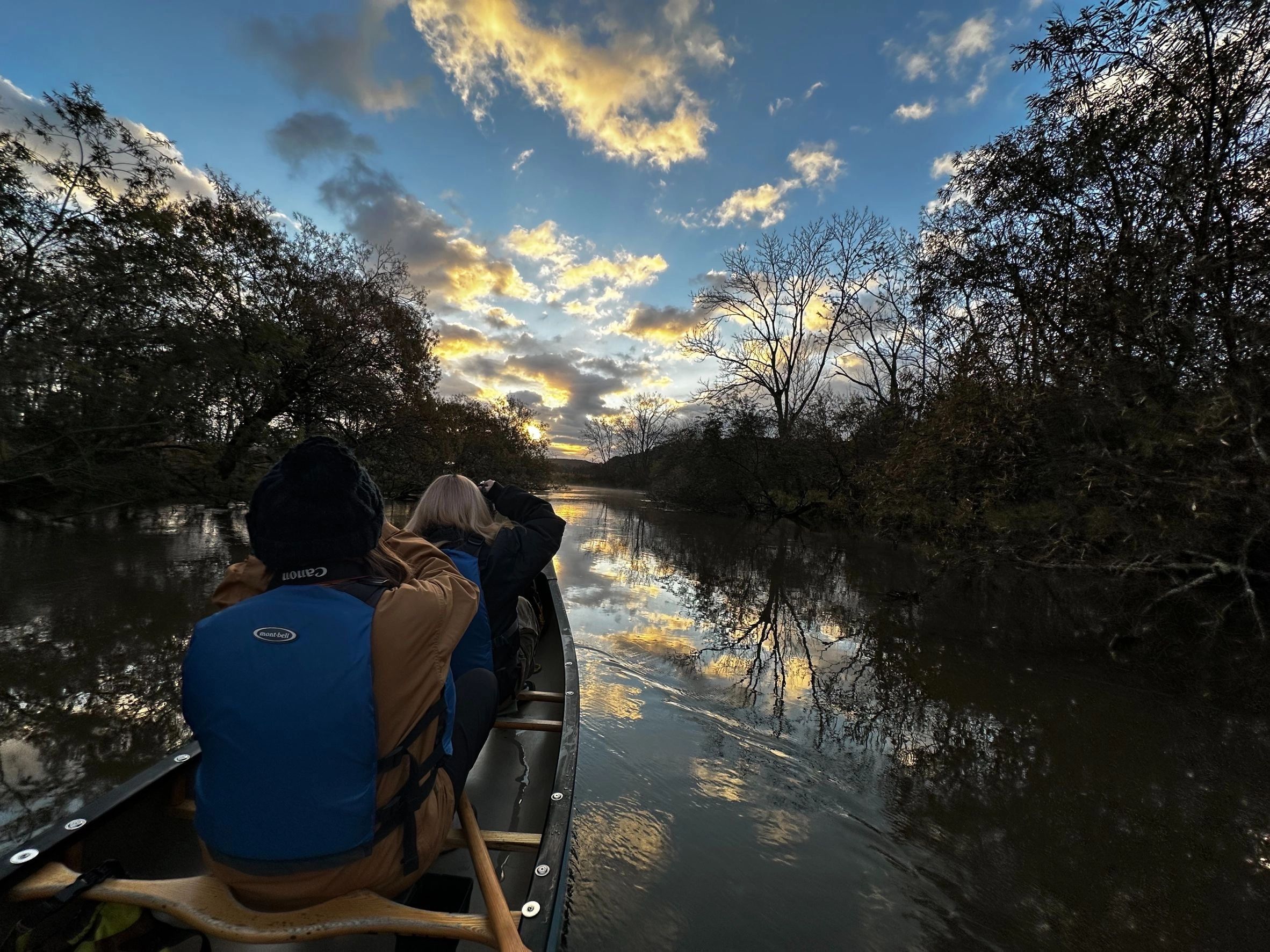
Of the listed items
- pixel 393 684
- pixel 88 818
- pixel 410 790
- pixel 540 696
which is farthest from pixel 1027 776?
pixel 88 818

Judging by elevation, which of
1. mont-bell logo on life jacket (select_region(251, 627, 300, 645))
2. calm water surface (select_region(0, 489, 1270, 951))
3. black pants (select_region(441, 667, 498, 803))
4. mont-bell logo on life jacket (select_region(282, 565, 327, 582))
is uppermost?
mont-bell logo on life jacket (select_region(282, 565, 327, 582))

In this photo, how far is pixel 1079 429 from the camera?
635 centimetres

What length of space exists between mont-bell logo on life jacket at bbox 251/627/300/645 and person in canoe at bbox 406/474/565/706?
51.0 inches

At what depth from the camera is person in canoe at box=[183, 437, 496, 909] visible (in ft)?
3.96

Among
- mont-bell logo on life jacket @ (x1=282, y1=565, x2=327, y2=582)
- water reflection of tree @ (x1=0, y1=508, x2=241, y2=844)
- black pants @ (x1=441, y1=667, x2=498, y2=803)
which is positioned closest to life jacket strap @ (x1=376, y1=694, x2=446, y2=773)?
black pants @ (x1=441, y1=667, x2=498, y2=803)

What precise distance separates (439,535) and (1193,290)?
7.60 meters

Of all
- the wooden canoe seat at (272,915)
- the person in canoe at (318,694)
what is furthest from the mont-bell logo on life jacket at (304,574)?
the wooden canoe seat at (272,915)

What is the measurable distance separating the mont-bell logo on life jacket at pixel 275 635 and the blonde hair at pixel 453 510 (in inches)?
63.9

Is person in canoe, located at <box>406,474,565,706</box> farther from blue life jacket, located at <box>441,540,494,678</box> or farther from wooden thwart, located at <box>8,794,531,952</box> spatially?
wooden thwart, located at <box>8,794,531,952</box>

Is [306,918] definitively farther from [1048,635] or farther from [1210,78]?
[1210,78]

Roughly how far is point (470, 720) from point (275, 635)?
3.46ft

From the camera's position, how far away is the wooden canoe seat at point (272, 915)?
129 centimetres

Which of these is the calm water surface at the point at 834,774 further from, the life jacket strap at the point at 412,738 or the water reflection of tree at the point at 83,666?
the life jacket strap at the point at 412,738

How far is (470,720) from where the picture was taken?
81.3 inches
